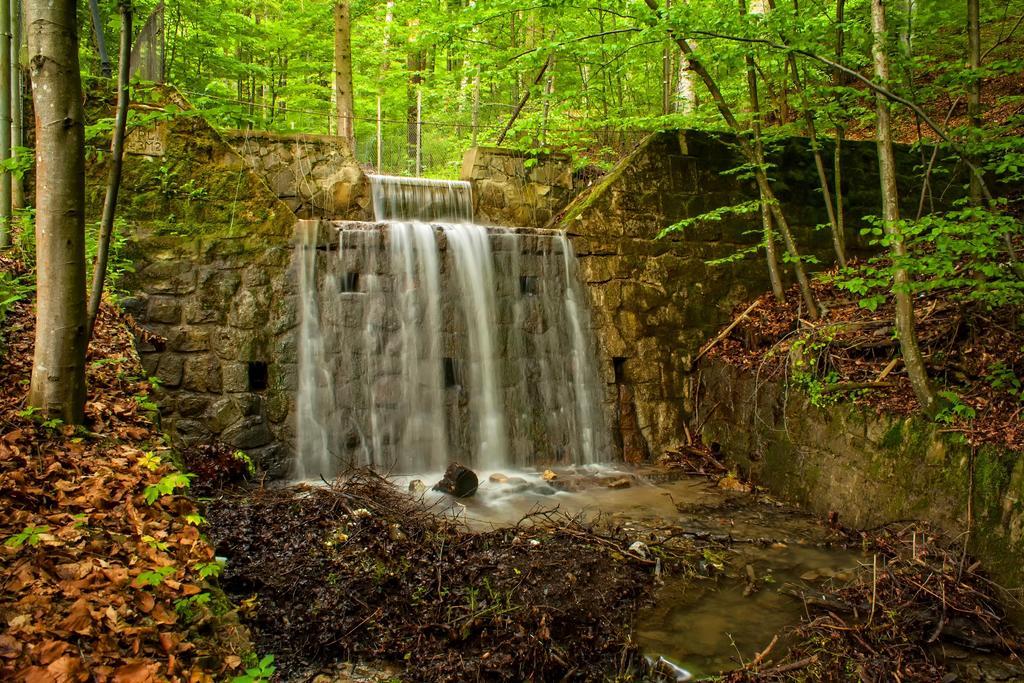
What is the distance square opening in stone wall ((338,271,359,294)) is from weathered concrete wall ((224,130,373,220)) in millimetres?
2026

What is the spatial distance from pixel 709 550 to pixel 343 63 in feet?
33.0

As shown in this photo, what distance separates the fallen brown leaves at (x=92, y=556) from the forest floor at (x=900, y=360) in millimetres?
4916

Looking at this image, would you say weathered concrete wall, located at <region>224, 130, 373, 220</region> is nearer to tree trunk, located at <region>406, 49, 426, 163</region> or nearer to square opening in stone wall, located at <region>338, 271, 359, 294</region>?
square opening in stone wall, located at <region>338, 271, 359, 294</region>

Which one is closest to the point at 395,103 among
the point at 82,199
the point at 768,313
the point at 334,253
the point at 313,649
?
the point at 334,253

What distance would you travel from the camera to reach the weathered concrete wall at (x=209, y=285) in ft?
19.5

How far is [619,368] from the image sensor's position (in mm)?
7625

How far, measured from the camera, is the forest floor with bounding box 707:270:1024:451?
15.0ft

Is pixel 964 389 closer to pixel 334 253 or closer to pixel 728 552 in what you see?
pixel 728 552

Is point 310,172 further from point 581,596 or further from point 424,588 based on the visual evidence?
point 581,596

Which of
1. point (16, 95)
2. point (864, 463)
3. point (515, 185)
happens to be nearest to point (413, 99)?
point (515, 185)

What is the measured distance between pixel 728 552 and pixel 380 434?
11.4 feet

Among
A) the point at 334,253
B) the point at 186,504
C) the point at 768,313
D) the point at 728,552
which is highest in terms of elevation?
the point at 334,253

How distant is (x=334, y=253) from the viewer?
21.4 ft

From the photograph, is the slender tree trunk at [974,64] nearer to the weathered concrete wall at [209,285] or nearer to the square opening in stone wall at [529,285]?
the square opening in stone wall at [529,285]
